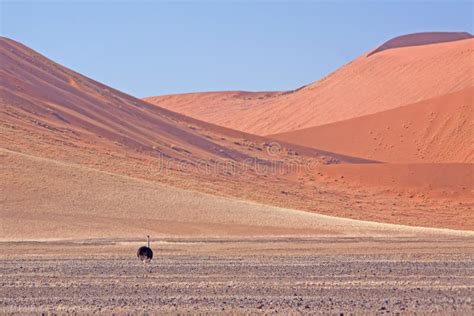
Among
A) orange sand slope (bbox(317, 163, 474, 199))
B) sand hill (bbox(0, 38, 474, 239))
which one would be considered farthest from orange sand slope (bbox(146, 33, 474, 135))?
orange sand slope (bbox(317, 163, 474, 199))

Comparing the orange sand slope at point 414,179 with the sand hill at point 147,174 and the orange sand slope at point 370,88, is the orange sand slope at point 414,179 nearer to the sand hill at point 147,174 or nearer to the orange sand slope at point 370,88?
the sand hill at point 147,174

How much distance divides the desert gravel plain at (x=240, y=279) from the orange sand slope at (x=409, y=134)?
162 ft

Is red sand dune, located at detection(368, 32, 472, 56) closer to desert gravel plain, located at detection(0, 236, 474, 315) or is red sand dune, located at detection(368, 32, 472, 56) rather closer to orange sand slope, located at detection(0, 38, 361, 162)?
orange sand slope, located at detection(0, 38, 361, 162)

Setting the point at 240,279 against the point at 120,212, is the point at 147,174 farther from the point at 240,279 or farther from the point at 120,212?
the point at 240,279

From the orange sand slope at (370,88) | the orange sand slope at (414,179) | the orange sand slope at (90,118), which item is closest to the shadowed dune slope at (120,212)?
the orange sand slope at (90,118)

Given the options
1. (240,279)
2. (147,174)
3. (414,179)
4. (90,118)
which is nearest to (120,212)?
(147,174)

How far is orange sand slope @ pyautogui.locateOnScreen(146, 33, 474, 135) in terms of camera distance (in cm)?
11206

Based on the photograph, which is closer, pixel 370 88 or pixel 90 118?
pixel 90 118

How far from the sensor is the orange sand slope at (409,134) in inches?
3273

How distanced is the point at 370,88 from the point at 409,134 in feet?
108

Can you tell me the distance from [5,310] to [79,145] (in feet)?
161

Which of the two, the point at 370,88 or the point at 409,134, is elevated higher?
the point at 370,88

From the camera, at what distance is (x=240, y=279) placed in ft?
68.5

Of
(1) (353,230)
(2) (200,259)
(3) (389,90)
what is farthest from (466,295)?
(3) (389,90)
